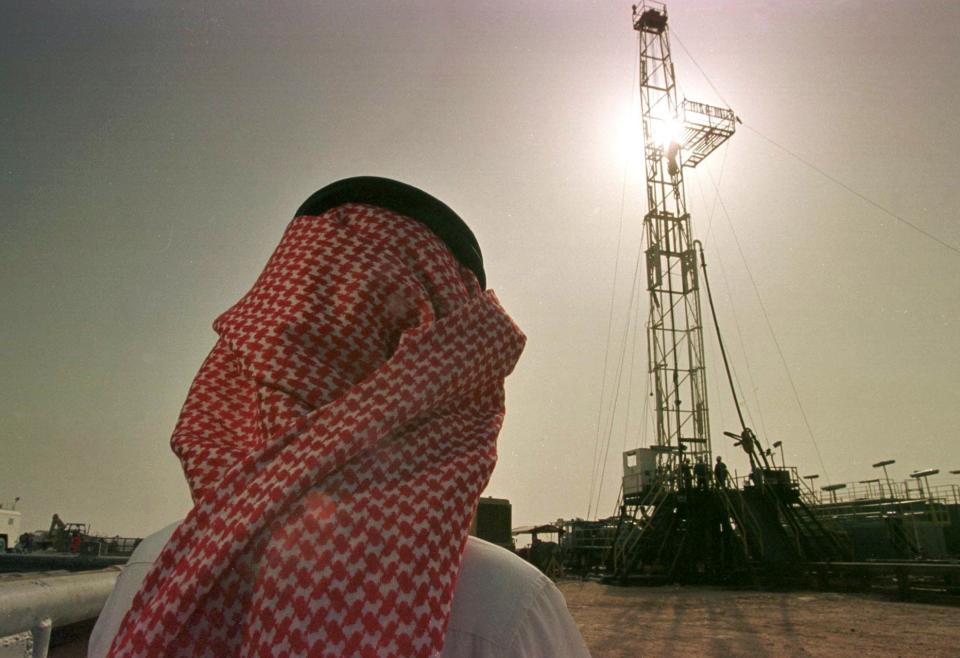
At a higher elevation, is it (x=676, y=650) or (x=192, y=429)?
(x=192, y=429)

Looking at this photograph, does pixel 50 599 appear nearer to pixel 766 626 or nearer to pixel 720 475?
pixel 766 626

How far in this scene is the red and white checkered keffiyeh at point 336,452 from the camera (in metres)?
0.86

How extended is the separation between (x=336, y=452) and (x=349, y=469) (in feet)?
0.17

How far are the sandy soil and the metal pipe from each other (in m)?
5.36

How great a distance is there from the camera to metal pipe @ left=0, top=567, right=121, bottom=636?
216 cm

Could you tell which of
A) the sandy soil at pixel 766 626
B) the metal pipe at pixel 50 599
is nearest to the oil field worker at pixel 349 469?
the metal pipe at pixel 50 599

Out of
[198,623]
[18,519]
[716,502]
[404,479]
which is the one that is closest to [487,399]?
[404,479]

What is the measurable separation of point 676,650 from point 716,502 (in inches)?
481

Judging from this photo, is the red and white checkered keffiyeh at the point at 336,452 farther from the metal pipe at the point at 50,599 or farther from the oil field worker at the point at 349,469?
the metal pipe at the point at 50,599

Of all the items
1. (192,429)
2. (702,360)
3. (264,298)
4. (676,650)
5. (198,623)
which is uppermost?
(702,360)

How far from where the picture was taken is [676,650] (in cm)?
732

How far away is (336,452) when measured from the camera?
0.93 meters

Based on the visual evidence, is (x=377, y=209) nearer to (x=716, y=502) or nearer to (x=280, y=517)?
(x=280, y=517)

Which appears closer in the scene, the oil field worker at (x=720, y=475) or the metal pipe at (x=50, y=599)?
the metal pipe at (x=50, y=599)
